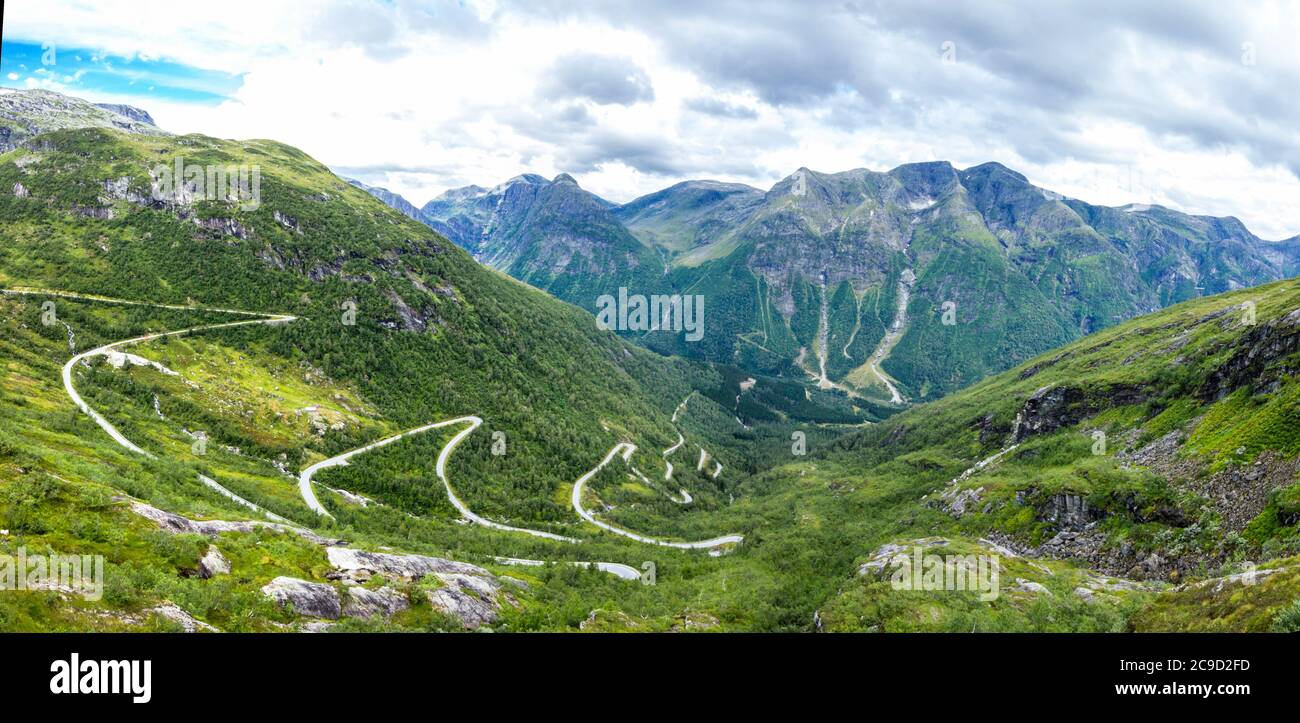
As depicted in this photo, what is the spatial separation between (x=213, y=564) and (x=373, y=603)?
11.4 metres

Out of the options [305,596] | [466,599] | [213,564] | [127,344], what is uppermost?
[127,344]

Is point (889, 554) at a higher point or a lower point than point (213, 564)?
lower

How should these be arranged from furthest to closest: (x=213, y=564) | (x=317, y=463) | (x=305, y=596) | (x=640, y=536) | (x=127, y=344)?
(x=640, y=536) < (x=127, y=344) < (x=317, y=463) < (x=213, y=564) < (x=305, y=596)

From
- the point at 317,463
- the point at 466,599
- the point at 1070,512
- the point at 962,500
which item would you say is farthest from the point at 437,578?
the point at 962,500

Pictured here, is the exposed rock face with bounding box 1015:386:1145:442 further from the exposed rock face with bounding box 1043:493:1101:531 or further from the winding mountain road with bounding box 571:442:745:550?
the winding mountain road with bounding box 571:442:745:550

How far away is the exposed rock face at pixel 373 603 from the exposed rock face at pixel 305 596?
1.07m

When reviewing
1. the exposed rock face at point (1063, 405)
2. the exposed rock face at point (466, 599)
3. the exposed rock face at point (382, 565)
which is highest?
the exposed rock face at point (1063, 405)

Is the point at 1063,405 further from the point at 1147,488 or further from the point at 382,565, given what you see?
the point at 382,565

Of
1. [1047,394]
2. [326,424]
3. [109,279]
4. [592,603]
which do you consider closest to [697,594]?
[592,603]


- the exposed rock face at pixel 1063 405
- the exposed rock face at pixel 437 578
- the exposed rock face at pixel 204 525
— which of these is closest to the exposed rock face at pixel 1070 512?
the exposed rock face at pixel 1063 405

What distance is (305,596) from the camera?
39688 mm

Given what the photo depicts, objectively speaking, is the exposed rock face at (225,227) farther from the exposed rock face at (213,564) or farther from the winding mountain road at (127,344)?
the exposed rock face at (213,564)

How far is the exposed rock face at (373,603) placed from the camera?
42.4 m

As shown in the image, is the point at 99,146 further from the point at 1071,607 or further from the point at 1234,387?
the point at 1234,387
